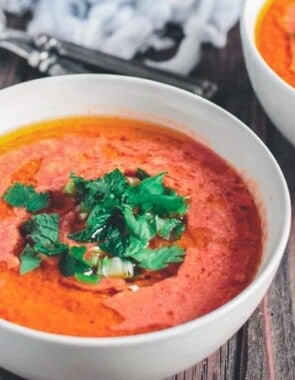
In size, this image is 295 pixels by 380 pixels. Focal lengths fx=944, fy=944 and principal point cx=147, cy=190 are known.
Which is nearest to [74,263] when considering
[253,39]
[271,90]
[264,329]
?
[264,329]

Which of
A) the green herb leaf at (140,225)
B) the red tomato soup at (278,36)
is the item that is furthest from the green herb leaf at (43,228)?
the red tomato soup at (278,36)

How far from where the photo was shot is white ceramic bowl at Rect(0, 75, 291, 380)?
1333 mm

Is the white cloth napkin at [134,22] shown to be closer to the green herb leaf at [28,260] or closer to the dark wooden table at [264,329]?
the dark wooden table at [264,329]

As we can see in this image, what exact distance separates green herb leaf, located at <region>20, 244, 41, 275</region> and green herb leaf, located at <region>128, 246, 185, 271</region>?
5.9 inches

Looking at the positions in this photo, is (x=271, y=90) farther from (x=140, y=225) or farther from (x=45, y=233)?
(x=45, y=233)

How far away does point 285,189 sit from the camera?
1.62 meters

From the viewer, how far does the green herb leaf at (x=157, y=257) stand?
151 centimetres

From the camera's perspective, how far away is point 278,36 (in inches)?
86.2

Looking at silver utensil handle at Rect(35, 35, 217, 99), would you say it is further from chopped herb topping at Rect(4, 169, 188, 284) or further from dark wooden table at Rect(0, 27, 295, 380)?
chopped herb topping at Rect(4, 169, 188, 284)

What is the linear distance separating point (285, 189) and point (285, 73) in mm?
499

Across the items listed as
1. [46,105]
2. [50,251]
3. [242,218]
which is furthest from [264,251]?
[46,105]

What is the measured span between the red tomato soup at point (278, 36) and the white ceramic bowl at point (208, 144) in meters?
0.30

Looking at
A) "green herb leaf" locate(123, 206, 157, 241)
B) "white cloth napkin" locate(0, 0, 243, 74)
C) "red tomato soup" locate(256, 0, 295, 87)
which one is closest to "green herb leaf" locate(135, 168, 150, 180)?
"green herb leaf" locate(123, 206, 157, 241)

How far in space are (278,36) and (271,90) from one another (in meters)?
0.31
